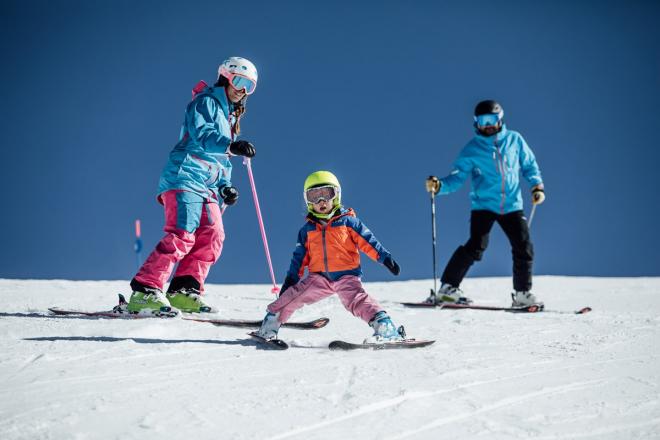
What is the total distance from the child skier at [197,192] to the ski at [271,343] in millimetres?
1225

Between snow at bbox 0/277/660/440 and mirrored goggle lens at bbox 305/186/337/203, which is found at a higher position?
mirrored goggle lens at bbox 305/186/337/203

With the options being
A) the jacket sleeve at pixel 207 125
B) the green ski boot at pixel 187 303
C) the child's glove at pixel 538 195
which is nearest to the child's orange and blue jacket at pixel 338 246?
the jacket sleeve at pixel 207 125

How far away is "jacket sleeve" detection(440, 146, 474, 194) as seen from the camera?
6.60 m

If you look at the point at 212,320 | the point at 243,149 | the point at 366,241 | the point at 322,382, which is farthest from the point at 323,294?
the point at 243,149

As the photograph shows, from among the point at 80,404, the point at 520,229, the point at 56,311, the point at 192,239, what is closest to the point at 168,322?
the point at 192,239

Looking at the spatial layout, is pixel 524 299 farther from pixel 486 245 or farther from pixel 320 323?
pixel 320 323

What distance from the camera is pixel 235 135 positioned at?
5191 mm

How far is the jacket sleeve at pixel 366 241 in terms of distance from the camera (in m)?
3.69

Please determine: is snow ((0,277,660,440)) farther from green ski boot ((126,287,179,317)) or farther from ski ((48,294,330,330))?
green ski boot ((126,287,179,317))

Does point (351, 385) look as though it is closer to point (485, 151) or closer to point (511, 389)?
point (511, 389)

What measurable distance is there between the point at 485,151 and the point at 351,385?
4.68 metres

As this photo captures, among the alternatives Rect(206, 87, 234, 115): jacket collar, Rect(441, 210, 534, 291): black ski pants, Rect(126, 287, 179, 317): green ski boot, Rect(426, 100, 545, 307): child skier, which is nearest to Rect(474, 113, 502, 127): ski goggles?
Rect(426, 100, 545, 307): child skier

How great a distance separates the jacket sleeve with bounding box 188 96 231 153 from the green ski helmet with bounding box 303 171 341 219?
96cm

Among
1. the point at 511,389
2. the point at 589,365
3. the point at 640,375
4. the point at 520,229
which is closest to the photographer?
the point at 511,389
